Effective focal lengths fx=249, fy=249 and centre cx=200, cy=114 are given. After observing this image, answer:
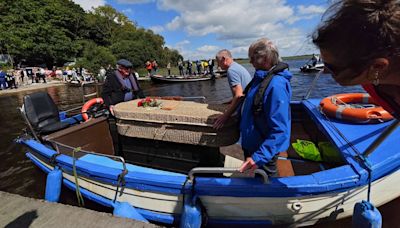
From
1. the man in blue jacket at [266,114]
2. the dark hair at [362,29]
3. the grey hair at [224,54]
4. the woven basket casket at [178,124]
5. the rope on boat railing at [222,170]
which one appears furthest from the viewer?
the grey hair at [224,54]

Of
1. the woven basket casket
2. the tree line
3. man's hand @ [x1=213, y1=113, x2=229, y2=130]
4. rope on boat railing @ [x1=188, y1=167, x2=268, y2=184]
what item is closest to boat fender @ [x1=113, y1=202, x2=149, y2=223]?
the woven basket casket

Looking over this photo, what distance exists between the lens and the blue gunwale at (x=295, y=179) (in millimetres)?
2371

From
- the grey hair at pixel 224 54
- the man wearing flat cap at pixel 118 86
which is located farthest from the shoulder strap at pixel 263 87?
the man wearing flat cap at pixel 118 86

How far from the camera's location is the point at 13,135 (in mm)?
8734

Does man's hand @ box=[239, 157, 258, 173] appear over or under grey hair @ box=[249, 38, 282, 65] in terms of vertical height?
under

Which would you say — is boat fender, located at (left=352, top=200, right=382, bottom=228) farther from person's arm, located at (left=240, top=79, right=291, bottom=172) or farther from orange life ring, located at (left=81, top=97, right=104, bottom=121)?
orange life ring, located at (left=81, top=97, right=104, bottom=121)

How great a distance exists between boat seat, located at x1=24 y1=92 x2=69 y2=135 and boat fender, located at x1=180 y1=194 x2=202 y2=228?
125 inches

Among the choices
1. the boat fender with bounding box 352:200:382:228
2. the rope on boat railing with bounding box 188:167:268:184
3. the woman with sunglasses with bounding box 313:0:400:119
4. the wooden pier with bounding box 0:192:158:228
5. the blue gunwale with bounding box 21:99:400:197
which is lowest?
the wooden pier with bounding box 0:192:158:228

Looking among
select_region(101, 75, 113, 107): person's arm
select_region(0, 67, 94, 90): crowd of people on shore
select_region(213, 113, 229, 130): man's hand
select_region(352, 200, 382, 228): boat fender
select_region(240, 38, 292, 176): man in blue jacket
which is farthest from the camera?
select_region(0, 67, 94, 90): crowd of people on shore

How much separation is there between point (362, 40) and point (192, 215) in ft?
7.32

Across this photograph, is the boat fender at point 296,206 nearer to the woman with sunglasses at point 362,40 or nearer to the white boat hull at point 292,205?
the white boat hull at point 292,205

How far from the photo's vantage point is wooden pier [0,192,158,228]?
8.62 ft

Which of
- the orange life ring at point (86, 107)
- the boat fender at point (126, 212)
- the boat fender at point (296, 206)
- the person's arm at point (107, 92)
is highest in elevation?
the person's arm at point (107, 92)

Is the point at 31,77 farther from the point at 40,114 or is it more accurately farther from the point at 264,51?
the point at 264,51
